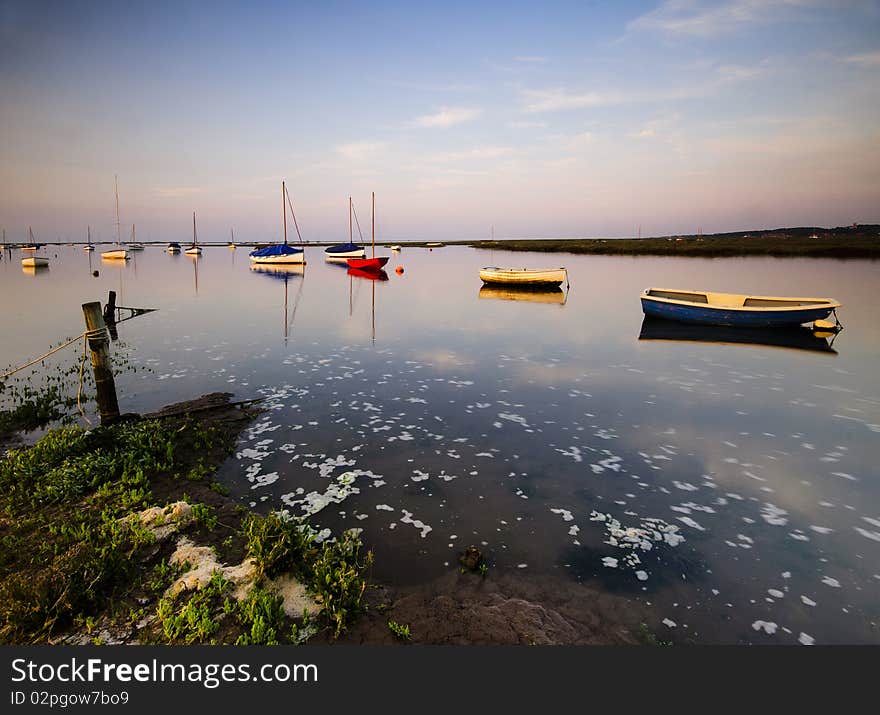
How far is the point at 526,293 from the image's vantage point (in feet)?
Result: 174

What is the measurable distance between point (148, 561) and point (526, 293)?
49.9m

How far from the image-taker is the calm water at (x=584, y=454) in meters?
7.38

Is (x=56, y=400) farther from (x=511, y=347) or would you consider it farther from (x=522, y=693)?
(x=511, y=347)

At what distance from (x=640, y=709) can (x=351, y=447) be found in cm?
903

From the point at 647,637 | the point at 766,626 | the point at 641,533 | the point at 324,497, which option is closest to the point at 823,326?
the point at 641,533

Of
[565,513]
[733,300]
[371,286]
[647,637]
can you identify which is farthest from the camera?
[371,286]

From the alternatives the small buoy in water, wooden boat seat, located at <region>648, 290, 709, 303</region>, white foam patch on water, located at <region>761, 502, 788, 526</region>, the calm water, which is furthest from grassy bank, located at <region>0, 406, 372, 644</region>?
the small buoy in water

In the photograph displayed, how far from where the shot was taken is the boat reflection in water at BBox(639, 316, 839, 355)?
27239 millimetres

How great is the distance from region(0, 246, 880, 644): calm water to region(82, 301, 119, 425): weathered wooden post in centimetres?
283

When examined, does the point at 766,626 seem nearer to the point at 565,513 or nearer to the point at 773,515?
A: the point at 565,513

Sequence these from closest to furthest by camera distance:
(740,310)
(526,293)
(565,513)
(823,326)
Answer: (565,513), (823,326), (740,310), (526,293)

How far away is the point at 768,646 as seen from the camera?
5.95 metres

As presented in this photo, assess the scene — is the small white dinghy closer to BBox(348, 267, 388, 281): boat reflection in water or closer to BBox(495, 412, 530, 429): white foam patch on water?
BBox(348, 267, 388, 281): boat reflection in water

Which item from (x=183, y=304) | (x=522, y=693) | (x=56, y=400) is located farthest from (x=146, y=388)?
(x=183, y=304)
